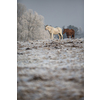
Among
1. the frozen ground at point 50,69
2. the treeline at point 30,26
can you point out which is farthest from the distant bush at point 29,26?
the frozen ground at point 50,69

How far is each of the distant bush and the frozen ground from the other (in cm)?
11

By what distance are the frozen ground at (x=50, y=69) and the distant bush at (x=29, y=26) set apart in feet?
0.35

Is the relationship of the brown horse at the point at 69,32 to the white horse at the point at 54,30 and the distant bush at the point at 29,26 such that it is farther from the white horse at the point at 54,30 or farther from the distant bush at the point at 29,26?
the distant bush at the point at 29,26

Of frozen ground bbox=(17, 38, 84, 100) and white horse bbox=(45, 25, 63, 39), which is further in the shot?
white horse bbox=(45, 25, 63, 39)

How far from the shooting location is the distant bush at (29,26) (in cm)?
204

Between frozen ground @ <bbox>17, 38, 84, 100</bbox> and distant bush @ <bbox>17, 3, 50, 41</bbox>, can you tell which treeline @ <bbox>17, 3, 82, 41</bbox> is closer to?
distant bush @ <bbox>17, 3, 50, 41</bbox>

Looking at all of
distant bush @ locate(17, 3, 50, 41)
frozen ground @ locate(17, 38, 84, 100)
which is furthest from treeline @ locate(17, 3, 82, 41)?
frozen ground @ locate(17, 38, 84, 100)

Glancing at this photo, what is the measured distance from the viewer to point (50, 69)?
1.73 meters

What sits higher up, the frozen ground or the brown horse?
the brown horse

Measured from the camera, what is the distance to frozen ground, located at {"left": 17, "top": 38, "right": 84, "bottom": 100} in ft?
5.25
